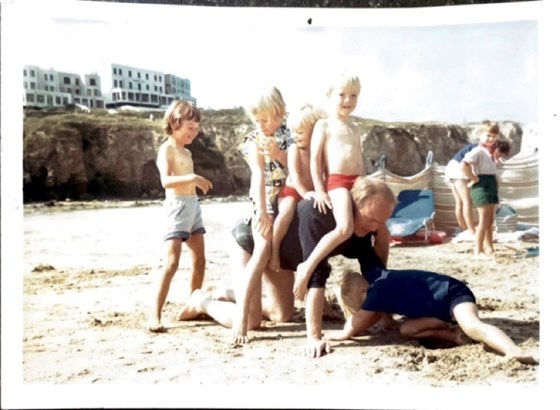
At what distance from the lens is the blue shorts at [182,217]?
2.19 meters

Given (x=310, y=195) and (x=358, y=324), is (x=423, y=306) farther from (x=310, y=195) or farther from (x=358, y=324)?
(x=310, y=195)

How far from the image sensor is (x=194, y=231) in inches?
87.3

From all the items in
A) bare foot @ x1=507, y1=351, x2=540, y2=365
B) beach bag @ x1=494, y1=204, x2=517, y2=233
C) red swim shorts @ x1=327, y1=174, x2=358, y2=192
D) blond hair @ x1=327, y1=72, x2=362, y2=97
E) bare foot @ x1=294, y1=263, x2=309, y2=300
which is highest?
blond hair @ x1=327, y1=72, x2=362, y2=97

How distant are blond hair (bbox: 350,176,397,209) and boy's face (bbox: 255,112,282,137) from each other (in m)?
0.33

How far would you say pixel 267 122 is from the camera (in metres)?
2.16

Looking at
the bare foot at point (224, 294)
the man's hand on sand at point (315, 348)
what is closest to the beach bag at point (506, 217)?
the man's hand on sand at point (315, 348)

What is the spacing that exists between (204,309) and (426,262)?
2.60 feet

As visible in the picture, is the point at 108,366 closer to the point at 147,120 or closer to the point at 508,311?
the point at 147,120

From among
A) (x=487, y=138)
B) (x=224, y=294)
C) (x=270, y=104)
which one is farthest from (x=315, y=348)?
(x=487, y=138)

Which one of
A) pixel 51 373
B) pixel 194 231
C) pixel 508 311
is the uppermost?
pixel 194 231

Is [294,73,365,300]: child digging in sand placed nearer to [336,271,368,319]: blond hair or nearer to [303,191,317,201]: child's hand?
[303,191,317,201]: child's hand

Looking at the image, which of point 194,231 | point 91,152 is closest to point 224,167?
point 194,231

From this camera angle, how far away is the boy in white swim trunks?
2.18 metres

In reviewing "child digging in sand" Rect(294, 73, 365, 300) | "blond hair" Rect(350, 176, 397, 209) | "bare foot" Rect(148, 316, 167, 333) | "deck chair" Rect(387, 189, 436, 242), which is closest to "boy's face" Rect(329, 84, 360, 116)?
"child digging in sand" Rect(294, 73, 365, 300)
